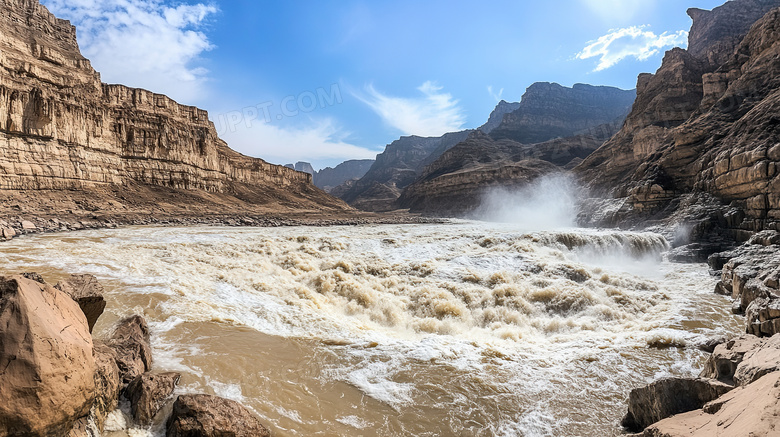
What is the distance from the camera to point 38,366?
2.66 metres

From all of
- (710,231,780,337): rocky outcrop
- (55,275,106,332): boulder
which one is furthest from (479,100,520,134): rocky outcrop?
(55,275,106,332): boulder

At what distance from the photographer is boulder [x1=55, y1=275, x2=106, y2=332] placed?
4.66 m

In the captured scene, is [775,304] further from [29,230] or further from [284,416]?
[29,230]

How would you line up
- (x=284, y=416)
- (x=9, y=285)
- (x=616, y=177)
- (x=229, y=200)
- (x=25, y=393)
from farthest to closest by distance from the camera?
(x=229, y=200) → (x=616, y=177) → (x=284, y=416) → (x=9, y=285) → (x=25, y=393)

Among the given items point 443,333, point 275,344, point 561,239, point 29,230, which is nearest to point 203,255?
point 275,344

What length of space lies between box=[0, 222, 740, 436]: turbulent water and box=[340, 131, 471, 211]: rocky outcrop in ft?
245

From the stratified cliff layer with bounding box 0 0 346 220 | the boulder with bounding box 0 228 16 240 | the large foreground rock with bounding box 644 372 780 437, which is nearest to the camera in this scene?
the large foreground rock with bounding box 644 372 780 437

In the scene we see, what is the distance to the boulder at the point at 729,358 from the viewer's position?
13.3ft

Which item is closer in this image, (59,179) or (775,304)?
(775,304)

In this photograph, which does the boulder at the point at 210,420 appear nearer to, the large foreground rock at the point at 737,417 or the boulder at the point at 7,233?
the large foreground rock at the point at 737,417

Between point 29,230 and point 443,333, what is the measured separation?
19592mm

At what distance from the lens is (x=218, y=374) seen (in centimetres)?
476

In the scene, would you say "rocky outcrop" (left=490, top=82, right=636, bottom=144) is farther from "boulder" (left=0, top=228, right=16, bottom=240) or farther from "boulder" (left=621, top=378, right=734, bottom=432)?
"boulder" (left=621, top=378, right=734, bottom=432)

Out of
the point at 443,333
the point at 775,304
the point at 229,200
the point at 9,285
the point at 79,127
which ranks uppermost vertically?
→ the point at 79,127
